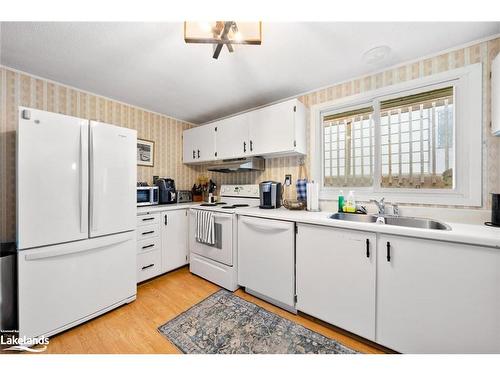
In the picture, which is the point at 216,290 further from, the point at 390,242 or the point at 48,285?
the point at 390,242

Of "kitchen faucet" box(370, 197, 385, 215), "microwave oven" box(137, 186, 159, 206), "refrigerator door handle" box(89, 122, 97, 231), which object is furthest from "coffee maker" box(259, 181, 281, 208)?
"refrigerator door handle" box(89, 122, 97, 231)

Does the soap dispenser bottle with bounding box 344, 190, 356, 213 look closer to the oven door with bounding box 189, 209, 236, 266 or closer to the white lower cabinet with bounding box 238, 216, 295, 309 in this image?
the white lower cabinet with bounding box 238, 216, 295, 309

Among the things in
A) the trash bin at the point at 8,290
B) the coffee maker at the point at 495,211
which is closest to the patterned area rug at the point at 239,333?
the trash bin at the point at 8,290

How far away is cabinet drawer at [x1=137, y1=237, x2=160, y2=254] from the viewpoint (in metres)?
2.22

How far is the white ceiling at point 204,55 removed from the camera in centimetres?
136

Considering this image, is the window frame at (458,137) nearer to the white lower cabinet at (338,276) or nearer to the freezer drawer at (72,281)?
the white lower cabinet at (338,276)

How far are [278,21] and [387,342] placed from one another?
228 cm

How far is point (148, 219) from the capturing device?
7.50ft

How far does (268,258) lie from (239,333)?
0.64 m

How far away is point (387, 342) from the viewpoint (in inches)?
51.2

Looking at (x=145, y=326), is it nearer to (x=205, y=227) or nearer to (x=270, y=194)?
(x=205, y=227)

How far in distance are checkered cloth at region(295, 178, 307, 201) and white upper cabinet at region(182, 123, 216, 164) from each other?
1330 millimetres

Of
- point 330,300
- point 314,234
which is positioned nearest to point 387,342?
point 330,300
